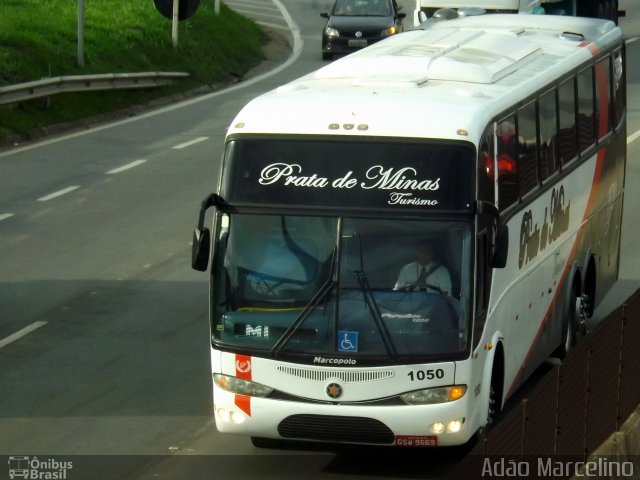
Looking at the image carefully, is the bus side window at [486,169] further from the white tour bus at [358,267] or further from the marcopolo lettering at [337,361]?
the marcopolo lettering at [337,361]

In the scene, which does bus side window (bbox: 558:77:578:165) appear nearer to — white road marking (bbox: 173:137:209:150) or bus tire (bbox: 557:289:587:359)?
bus tire (bbox: 557:289:587:359)

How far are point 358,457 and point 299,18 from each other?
38.3 meters

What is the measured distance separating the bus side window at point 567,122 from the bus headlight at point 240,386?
4321 millimetres

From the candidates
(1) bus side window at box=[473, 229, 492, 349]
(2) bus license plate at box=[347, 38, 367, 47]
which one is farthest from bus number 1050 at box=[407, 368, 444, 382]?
(2) bus license plate at box=[347, 38, 367, 47]

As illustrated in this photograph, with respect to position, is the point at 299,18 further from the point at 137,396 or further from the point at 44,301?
the point at 137,396

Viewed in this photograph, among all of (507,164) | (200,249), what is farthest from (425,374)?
(507,164)

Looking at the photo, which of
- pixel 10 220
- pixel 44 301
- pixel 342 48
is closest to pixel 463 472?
pixel 44 301

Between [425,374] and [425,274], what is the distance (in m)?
0.69

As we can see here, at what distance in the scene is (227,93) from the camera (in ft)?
106

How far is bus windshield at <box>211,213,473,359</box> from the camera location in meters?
10.0

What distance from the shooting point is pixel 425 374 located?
10.0 m

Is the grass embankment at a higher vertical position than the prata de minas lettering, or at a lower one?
lower

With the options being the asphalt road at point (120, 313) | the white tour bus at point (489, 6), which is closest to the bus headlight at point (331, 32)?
the white tour bus at point (489, 6)

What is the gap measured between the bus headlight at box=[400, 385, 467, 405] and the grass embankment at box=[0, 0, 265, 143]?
56.6ft
